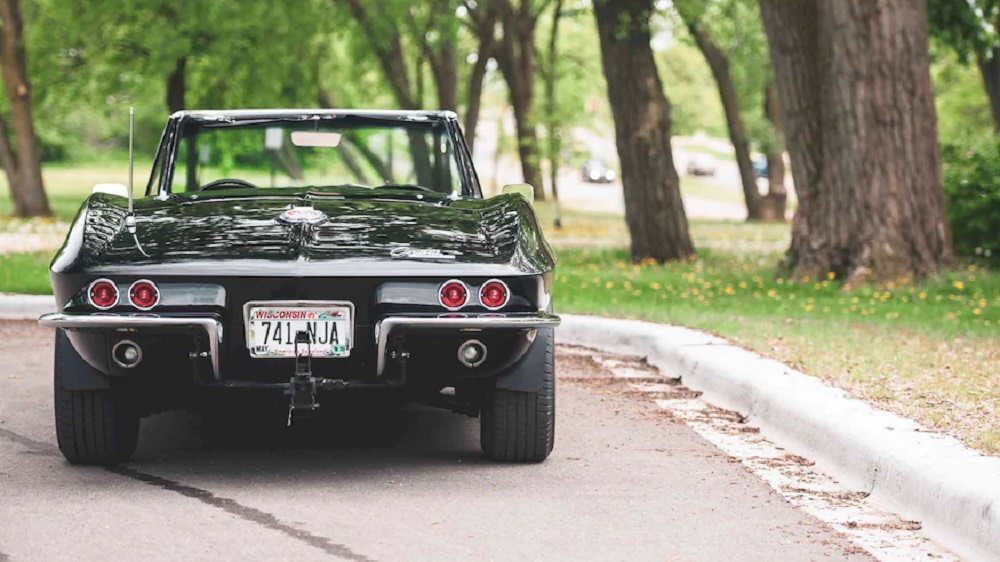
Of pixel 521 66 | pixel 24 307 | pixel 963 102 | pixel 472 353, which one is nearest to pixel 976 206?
pixel 24 307

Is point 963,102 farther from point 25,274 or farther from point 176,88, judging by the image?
point 25,274

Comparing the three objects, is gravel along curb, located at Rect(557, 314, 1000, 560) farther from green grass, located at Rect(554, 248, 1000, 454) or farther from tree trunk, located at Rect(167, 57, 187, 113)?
tree trunk, located at Rect(167, 57, 187, 113)

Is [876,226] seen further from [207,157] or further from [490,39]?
[490,39]

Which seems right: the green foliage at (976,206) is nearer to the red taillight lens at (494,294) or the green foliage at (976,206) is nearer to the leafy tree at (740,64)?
the red taillight lens at (494,294)

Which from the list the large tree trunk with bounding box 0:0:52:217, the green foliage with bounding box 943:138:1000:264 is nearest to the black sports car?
the green foliage with bounding box 943:138:1000:264

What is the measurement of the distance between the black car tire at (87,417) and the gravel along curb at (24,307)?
6.82 metres

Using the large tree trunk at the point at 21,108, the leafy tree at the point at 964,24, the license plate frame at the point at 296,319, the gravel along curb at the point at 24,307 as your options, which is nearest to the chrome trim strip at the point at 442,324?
the license plate frame at the point at 296,319

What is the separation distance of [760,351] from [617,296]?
5.41 metres

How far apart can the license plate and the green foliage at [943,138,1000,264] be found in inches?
551

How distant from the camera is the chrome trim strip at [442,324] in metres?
A: 5.88

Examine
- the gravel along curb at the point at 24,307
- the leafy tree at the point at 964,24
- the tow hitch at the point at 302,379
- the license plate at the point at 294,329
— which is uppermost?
the leafy tree at the point at 964,24

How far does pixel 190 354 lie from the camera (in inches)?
233

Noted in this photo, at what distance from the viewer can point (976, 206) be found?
61.1 ft

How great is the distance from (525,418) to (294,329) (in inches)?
41.8
